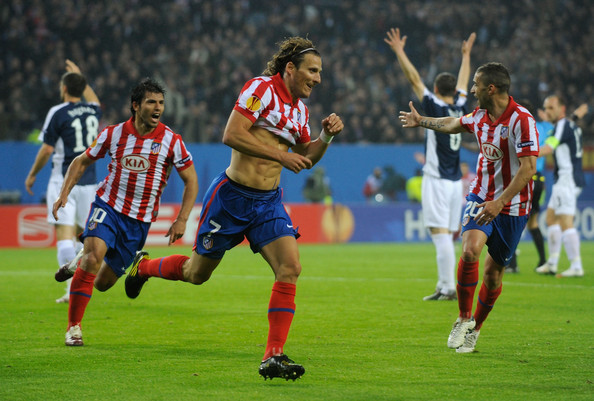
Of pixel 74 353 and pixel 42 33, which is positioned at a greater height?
pixel 42 33

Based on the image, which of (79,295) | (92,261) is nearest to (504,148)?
(92,261)

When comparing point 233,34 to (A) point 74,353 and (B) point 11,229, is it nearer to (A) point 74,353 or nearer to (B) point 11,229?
(B) point 11,229

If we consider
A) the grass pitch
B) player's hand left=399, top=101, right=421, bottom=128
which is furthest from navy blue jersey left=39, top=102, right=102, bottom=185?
player's hand left=399, top=101, right=421, bottom=128

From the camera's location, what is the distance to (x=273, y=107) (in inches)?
214

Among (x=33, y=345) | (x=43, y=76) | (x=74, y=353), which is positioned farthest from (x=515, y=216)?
(x=43, y=76)

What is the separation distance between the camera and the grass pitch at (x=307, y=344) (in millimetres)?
4859

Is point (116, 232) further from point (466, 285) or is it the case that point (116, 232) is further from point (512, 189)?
point (512, 189)

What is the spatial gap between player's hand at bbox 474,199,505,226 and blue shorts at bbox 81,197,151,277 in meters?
2.77

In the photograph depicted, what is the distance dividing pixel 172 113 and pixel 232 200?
Answer: 55.8ft

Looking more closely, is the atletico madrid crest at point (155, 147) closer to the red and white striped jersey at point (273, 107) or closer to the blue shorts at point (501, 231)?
the red and white striped jersey at point (273, 107)

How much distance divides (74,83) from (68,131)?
538mm

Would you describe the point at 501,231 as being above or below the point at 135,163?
below

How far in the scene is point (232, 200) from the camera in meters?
5.55

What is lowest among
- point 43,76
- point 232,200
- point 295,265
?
point 295,265
